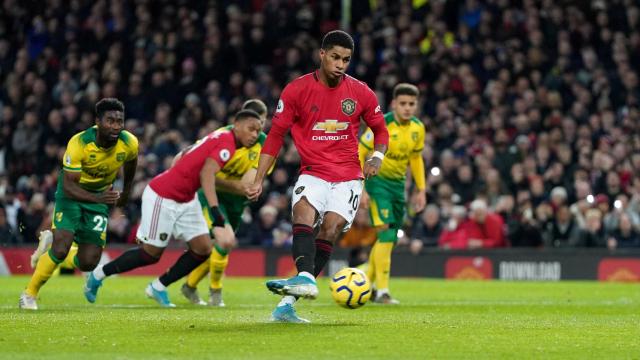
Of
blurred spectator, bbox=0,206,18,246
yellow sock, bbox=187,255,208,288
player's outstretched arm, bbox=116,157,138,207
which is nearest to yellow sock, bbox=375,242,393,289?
yellow sock, bbox=187,255,208,288

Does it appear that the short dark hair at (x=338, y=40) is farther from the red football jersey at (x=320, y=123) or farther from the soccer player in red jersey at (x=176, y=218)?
the soccer player in red jersey at (x=176, y=218)

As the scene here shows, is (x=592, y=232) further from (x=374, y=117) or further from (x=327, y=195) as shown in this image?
(x=327, y=195)

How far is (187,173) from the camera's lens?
13.2m

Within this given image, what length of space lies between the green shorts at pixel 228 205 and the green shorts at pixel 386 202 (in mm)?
1622

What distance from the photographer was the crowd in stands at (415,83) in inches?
886

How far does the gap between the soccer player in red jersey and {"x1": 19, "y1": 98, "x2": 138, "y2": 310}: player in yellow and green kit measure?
30 cm

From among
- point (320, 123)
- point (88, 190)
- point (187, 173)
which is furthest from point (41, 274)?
point (320, 123)

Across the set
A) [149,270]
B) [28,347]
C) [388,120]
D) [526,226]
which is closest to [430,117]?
[526,226]

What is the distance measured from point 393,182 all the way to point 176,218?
2.96 meters

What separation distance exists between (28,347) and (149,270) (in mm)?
15949

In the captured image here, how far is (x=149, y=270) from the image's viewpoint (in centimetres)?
2412

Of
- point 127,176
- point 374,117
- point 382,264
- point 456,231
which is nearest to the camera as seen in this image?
point 374,117

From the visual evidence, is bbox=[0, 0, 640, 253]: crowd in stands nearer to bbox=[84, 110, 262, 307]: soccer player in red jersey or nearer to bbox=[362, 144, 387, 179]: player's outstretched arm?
bbox=[84, 110, 262, 307]: soccer player in red jersey

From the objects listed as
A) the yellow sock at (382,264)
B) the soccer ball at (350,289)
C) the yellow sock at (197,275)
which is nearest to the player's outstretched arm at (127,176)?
the yellow sock at (197,275)
